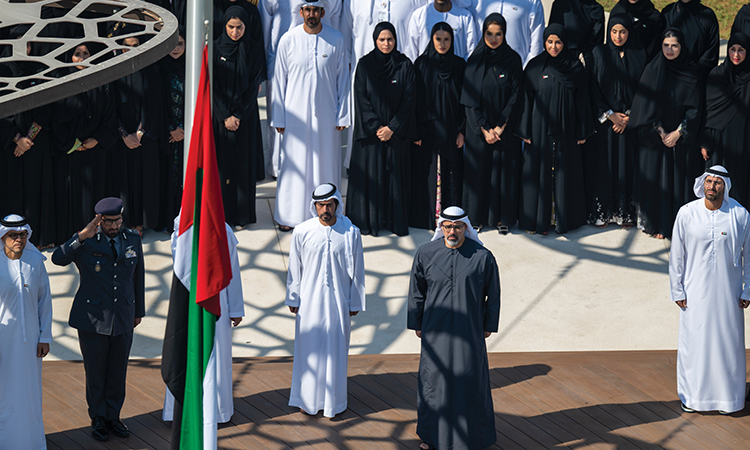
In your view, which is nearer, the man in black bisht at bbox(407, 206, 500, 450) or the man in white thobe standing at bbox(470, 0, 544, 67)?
the man in black bisht at bbox(407, 206, 500, 450)

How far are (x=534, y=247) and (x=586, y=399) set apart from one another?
2.81 meters

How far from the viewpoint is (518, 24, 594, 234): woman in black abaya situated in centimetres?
957

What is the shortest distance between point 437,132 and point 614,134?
1.76 meters

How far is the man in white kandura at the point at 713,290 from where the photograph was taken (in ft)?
23.4

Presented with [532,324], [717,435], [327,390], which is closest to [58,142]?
[327,390]

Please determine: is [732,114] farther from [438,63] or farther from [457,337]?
[457,337]

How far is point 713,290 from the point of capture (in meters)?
7.16

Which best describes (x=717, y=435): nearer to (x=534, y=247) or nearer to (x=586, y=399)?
(x=586, y=399)

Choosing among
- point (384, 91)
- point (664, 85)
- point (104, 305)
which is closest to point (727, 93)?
point (664, 85)

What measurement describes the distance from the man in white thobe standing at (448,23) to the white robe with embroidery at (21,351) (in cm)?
490

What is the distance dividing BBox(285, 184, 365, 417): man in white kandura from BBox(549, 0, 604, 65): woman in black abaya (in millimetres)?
4067

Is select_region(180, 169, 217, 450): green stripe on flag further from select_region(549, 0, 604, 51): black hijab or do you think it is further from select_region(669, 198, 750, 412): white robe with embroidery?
select_region(549, 0, 604, 51): black hijab

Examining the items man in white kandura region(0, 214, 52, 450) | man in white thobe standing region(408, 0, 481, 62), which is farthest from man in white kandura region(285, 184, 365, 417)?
man in white thobe standing region(408, 0, 481, 62)

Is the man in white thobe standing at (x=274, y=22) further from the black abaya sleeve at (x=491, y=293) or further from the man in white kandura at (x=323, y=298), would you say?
the black abaya sleeve at (x=491, y=293)
